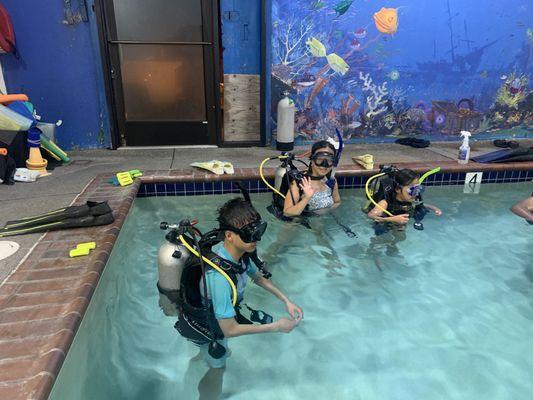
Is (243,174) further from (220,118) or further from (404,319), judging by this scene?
(404,319)

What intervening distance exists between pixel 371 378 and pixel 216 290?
4.74 ft

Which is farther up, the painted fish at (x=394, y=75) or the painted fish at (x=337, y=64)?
the painted fish at (x=337, y=64)

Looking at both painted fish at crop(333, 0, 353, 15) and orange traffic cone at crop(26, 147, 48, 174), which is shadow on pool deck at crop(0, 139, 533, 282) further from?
painted fish at crop(333, 0, 353, 15)

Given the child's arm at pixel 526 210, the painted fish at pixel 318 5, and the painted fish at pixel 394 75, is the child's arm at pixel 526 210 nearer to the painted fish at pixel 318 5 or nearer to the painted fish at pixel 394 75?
the painted fish at pixel 394 75

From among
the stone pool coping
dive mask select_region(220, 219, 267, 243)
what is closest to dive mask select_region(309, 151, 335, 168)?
dive mask select_region(220, 219, 267, 243)

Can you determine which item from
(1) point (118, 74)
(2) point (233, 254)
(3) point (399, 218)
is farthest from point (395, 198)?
(1) point (118, 74)

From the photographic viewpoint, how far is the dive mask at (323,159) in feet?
12.2

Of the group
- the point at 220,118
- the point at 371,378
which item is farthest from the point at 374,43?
the point at 371,378

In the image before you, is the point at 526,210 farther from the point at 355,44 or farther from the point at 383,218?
the point at 355,44

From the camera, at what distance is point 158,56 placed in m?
6.37

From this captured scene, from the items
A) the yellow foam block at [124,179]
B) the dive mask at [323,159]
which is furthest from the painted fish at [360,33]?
the yellow foam block at [124,179]

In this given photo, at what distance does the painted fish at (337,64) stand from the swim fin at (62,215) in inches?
181

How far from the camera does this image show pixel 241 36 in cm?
638

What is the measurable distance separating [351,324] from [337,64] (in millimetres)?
4720
